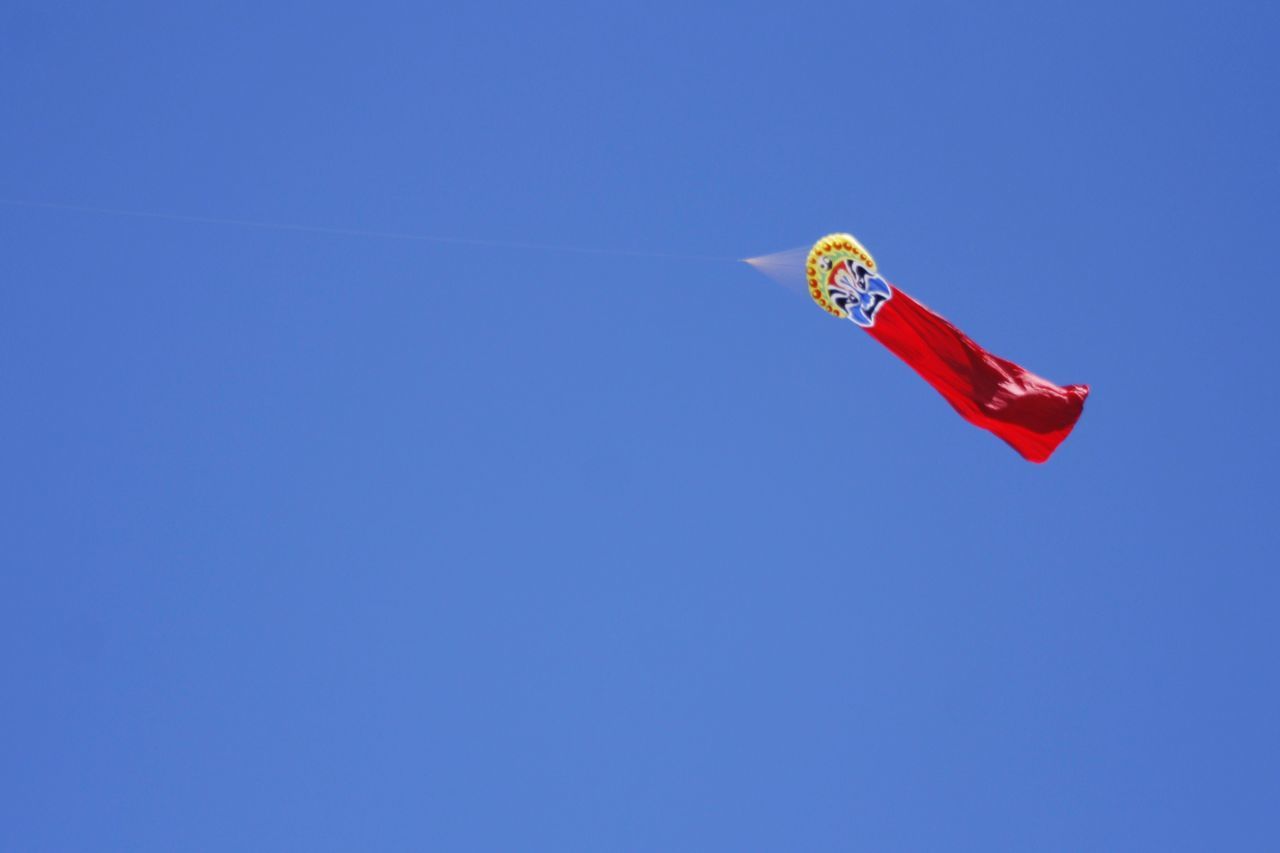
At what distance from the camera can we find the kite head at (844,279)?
45.6 m

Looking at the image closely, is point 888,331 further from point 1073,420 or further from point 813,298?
point 1073,420

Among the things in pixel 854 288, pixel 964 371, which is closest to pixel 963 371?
pixel 964 371

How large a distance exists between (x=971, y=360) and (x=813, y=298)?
4.52 metres

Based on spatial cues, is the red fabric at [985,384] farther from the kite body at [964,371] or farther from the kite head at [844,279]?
the kite head at [844,279]

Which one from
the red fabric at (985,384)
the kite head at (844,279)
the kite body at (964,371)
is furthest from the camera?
the red fabric at (985,384)

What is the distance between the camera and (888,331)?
47.2 m

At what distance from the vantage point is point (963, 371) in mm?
47094

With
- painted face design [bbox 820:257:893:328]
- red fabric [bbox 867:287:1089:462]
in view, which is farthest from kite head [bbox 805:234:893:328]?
red fabric [bbox 867:287:1089:462]

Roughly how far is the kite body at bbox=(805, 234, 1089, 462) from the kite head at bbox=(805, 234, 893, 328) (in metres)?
0.03

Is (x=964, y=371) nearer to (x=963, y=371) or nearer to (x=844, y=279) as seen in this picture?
(x=963, y=371)

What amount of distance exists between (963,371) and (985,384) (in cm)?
66

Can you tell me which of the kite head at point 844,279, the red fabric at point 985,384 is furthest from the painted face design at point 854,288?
the red fabric at point 985,384

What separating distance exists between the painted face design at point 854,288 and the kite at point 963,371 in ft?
0.08

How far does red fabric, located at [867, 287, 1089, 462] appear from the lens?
153ft
